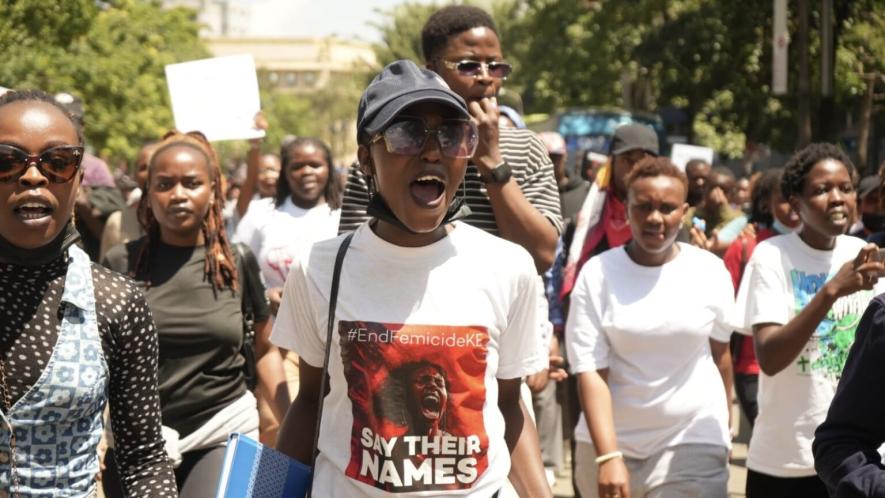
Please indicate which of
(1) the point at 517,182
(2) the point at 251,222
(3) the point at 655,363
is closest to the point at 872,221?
(3) the point at 655,363

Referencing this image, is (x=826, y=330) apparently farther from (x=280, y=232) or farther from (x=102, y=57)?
(x=102, y=57)

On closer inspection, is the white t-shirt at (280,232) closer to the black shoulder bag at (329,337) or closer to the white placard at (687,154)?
the black shoulder bag at (329,337)

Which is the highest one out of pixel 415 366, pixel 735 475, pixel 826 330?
pixel 415 366

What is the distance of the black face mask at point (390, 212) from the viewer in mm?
3508

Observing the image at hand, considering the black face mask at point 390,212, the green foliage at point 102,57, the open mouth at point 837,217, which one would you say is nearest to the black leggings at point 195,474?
the black face mask at point 390,212

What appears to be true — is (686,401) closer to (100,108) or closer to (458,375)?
(458,375)

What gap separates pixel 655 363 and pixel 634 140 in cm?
224

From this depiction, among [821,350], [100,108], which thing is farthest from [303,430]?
[100,108]

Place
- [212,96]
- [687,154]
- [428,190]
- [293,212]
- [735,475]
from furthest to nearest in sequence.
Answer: [687,154] < [735,475] < [293,212] < [212,96] < [428,190]

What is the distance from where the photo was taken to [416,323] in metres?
3.47

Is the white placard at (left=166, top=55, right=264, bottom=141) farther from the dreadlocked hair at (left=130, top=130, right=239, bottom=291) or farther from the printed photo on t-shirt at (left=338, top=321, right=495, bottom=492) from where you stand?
the printed photo on t-shirt at (left=338, top=321, right=495, bottom=492)

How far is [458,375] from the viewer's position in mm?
3480

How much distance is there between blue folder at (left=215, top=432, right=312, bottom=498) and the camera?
11.0 feet

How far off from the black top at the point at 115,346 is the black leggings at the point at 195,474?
5.92ft
